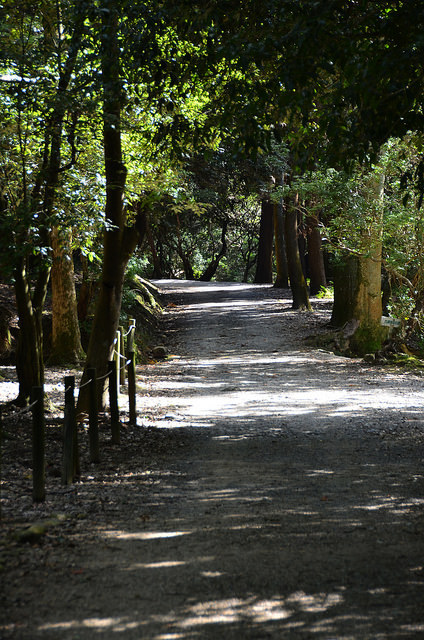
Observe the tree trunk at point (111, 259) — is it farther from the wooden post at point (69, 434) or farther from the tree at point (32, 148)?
the wooden post at point (69, 434)

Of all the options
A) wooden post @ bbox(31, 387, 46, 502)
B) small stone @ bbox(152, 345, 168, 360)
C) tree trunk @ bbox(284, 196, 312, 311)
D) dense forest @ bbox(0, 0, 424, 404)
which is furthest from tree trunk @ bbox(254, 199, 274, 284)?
wooden post @ bbox(31, 387, 46, 502)

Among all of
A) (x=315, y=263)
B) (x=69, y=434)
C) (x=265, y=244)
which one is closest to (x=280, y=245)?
(x=315, y=263)

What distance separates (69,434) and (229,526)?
79.8 inches

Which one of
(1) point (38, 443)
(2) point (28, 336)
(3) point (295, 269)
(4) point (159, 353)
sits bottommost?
(4) point (159, 353)

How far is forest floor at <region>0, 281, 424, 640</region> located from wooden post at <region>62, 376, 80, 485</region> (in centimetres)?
16

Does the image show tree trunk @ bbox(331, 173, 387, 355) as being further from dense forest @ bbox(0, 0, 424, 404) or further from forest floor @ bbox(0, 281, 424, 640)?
forest floor @ bbox(0, 281, 424, 640)

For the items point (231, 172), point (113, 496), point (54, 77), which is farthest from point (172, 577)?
point (231, 172)

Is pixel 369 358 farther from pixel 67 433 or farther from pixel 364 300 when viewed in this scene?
pixel 67 433

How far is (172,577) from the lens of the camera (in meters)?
4.61

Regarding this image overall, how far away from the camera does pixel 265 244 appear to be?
38.3 m

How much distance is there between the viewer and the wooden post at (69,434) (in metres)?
6.82

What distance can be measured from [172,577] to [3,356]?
1382 cm

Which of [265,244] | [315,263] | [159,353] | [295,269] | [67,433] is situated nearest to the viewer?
[67,433]

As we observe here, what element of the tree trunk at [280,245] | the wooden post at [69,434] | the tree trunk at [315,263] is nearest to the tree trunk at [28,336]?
the wooden post at [69,434]
